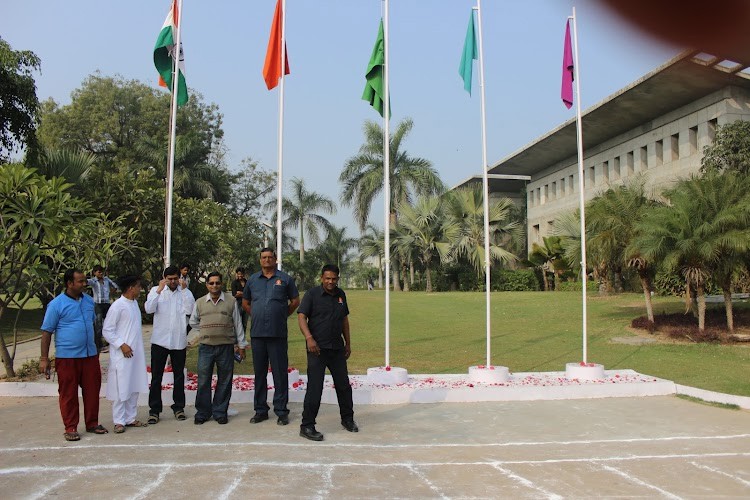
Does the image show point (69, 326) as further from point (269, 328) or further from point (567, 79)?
point (567, 79)

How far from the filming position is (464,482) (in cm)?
552

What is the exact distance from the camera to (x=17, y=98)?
65.7 ft

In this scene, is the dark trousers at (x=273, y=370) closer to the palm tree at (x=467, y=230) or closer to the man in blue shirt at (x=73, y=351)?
the man in blue shirt at (x=73, y=351)

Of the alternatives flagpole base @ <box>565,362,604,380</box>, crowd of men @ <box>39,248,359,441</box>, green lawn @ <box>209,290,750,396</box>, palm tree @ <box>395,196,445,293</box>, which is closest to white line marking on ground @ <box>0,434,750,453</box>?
crowd of men @ <box>39,248,359,441</box>

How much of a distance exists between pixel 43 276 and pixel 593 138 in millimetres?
37277

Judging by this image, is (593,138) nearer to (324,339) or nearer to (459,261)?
(459,261)

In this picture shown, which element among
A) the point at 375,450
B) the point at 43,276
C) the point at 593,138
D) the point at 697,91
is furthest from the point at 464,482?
the point at 593,138

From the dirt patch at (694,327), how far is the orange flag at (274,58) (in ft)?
39.3

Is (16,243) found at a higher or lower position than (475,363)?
higher

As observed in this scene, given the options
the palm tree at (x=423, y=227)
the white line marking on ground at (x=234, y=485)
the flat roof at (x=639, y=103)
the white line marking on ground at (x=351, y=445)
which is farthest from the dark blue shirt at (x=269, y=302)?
the palm tree at (x=423, y=227)

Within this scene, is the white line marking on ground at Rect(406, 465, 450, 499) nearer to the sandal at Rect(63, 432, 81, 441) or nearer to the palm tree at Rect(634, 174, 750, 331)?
the sandal at Rect(63, 432, 81, 441)

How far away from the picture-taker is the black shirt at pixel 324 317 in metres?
7.46

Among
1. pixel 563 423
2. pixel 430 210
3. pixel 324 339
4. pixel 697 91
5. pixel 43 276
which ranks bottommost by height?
pixel 563 423

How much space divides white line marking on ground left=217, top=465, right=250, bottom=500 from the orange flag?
7424 millimetres
